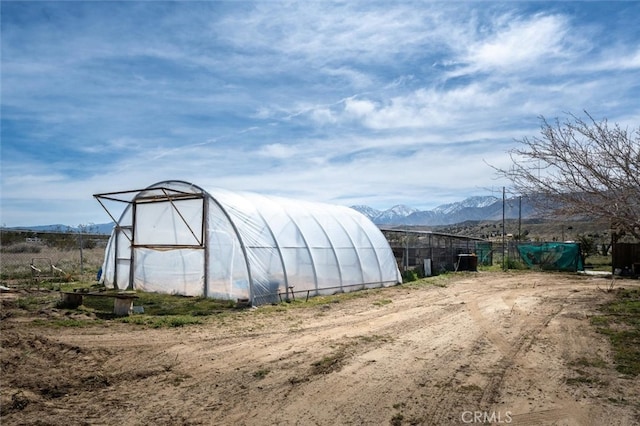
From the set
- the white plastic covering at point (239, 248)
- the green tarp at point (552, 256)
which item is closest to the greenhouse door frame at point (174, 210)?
the white plastic covering at point (239, 248)

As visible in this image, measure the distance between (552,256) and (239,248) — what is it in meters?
21.6

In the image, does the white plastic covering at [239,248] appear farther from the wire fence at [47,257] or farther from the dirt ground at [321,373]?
the wire fence at [47,257]

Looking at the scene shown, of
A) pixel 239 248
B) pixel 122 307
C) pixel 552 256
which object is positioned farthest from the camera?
pixel 552 256

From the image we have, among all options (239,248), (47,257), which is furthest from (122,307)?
(47,257)

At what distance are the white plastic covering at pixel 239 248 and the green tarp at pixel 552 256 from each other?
1317 centimetres

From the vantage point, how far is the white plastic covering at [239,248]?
14703 mm

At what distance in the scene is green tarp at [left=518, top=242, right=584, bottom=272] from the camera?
1079 inches

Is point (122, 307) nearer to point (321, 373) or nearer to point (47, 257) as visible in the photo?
point (321, 373)

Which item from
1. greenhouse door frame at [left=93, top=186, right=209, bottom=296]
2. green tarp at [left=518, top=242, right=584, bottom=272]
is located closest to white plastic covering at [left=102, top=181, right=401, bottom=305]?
greenhouse door frame at [left=93, top=186, right=209, bottom=296]

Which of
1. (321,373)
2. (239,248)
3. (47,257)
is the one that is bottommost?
(321,373)

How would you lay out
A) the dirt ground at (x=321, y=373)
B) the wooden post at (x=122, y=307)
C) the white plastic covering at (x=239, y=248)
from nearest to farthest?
the dirt ground at (x=321, y=373), the wooden post at (x=122, y=307), the white plastic covering at (x=239, y=248)

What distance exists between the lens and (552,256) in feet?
92.9

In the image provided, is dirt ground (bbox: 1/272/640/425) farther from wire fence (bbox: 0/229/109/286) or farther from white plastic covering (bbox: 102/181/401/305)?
wire fence (bbox: 0/229/109/286)

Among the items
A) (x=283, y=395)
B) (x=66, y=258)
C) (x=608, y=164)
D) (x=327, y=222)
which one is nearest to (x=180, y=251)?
(x=327, y=222)
